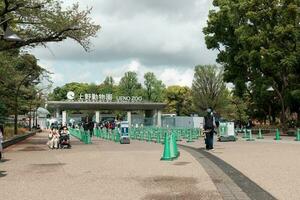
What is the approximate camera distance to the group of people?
84.0ft

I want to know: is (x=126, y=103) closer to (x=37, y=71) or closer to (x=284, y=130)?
(x=37, y=71)

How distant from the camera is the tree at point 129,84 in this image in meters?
124

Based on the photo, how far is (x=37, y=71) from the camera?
4966 centimetres

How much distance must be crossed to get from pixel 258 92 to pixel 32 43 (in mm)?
25069

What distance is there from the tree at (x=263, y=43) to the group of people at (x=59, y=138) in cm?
2245

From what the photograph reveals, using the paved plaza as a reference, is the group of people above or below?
above

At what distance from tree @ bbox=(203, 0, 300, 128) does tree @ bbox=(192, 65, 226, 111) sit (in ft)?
106

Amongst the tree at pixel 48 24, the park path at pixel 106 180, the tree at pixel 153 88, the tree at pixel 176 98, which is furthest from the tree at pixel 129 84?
the park path at pixel 106 180

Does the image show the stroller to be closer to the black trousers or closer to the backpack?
the black trousers

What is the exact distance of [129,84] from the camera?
409ft

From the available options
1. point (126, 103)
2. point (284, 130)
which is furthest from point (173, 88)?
point (284, 130)

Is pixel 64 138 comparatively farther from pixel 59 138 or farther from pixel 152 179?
pixel 152 179

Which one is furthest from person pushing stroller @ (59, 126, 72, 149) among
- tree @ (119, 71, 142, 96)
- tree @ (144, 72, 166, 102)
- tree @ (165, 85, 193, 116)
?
tree @ (119, 71, 142, 96)

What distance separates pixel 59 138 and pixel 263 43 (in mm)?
24095
